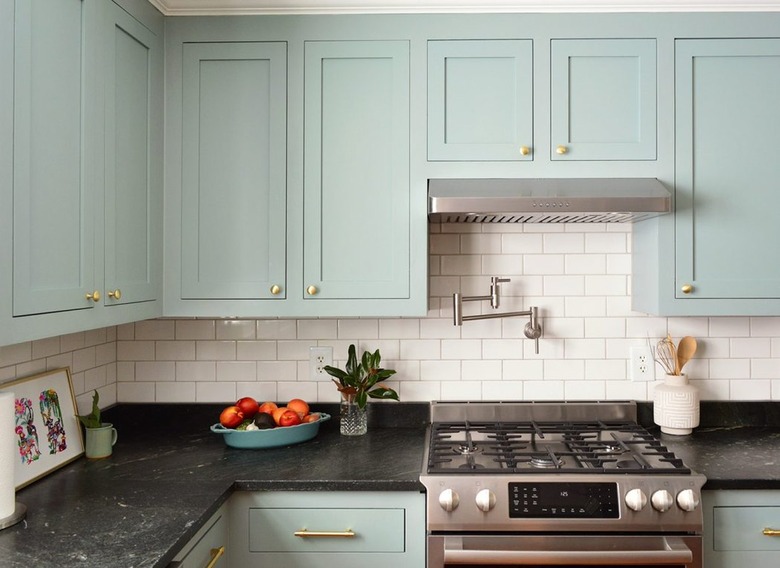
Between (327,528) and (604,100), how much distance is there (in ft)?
5.40

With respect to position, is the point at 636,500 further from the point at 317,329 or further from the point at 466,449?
the point at 317,329

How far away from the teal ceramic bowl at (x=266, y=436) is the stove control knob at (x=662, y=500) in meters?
1.15

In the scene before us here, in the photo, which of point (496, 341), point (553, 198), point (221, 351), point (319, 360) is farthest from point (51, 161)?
point (496, 341)

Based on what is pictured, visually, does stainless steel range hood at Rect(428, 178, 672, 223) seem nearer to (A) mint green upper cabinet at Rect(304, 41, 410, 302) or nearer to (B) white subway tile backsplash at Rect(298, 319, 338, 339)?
(A) mint green upper cabinet at Rect(304, 41, 410, 302)

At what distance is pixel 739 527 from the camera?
2127 mm

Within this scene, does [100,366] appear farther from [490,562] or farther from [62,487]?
[490,562]

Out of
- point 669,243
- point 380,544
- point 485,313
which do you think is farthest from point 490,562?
point 669,243

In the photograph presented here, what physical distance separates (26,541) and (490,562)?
1.18m

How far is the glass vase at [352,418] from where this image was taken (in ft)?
8.61

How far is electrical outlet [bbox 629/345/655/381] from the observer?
2771 millimetres

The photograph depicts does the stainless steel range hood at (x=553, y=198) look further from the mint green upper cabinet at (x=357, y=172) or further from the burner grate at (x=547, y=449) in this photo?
the burner grate at (x=547, y=449)

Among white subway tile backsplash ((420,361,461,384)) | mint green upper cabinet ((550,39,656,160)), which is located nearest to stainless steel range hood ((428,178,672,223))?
mint green upper cabinet ((550,39,656,160))

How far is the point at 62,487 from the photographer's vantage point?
2.05 meters

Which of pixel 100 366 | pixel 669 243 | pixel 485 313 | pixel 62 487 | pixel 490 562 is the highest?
pixel 669 243
